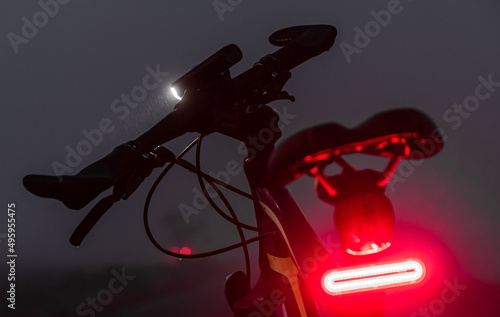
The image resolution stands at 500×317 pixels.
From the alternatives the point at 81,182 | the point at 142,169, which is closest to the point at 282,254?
the point at 142,169

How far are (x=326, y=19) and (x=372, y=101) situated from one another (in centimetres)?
98

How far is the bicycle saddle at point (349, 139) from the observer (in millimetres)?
482

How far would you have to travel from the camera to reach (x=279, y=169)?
20.2 inches

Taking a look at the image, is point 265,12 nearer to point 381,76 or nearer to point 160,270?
point 381,76

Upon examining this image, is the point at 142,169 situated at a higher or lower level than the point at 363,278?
higher

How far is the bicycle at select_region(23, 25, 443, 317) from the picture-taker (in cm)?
50

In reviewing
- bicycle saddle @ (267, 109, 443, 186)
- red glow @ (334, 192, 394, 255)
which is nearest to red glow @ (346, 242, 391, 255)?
red glow @ (334, 192, 394, 255)

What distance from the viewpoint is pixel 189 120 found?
3.16 ft

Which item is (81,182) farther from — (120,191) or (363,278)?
(363,278)

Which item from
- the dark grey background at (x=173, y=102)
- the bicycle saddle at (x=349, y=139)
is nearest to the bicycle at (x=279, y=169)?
the bicycle saddle at (x=349, y=139)

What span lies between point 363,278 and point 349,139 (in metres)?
0.20

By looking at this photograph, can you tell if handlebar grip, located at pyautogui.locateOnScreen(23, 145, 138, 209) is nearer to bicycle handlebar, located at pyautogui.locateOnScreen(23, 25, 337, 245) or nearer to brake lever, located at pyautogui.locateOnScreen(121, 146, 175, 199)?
bicycle handlebar, located at pyautogui.locateOnScreen(23, 25, 337, 245)

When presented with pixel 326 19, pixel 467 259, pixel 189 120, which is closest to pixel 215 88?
pixel 189 120

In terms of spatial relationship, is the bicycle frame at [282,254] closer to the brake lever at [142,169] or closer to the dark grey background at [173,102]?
the brake lever at [142,169]
